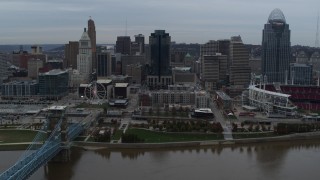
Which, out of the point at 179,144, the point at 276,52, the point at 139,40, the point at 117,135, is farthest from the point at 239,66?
the point at 139,40

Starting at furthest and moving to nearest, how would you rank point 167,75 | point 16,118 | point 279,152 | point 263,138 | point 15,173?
point 167,75 → point 16,118 → point 263,138 → point 279,152 → point 15,173

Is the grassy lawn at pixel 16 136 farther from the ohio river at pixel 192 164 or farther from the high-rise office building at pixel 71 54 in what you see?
the high-rise office building at pixel 71 54

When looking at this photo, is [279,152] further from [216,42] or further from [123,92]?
[216,42]

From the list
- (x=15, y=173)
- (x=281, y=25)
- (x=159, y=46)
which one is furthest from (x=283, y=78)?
(x=15, y=173)

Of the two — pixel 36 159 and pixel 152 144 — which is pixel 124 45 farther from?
pixel 36 159

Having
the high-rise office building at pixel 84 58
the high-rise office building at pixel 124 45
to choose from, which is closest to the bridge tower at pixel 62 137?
the high-rise office building at pixel 84 58

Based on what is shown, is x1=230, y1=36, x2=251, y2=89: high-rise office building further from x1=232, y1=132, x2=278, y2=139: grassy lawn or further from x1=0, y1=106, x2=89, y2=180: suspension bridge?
x1=0, y1=106, x2=89, y2=180: suspension bridge
